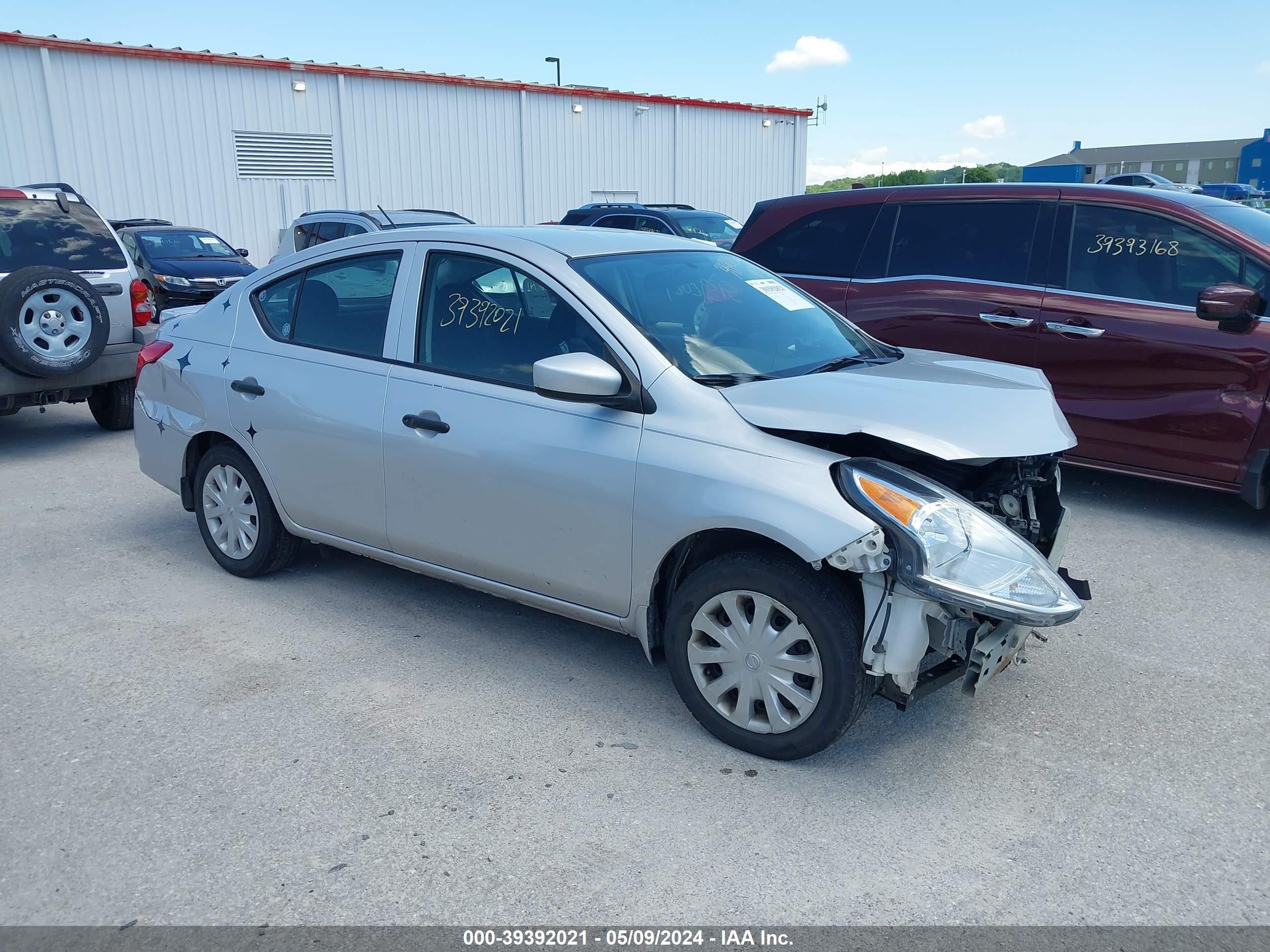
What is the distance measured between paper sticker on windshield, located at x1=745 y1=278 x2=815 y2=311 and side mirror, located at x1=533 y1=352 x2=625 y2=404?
1.18 meters

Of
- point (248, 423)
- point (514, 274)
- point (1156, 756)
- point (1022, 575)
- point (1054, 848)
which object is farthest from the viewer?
point (248, 423)

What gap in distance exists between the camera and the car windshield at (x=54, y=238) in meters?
7.77

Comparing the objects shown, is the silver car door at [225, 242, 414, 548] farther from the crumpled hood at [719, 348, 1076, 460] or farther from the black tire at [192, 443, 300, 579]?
the crumpled hood at [719, 348, 1076, 460]

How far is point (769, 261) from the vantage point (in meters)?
7.50

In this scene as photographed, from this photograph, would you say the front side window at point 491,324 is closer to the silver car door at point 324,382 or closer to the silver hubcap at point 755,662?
the silver car door at point 324,382

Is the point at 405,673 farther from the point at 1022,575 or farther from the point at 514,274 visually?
the point at 1022,575

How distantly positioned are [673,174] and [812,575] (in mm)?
29542

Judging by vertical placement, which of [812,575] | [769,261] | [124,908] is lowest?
[124,908]

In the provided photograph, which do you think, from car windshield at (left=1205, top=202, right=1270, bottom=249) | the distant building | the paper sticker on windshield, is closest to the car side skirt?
the paper sticker on windshield

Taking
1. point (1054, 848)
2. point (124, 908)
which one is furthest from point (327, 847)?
point (1054, 848)

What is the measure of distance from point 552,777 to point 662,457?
44.2 inches

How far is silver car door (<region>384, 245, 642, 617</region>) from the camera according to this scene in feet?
12.0

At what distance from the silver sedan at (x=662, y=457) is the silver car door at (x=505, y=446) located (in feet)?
0.04

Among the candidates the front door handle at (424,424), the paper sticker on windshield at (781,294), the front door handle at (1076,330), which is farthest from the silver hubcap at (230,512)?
the front door handle at (1076,330)
